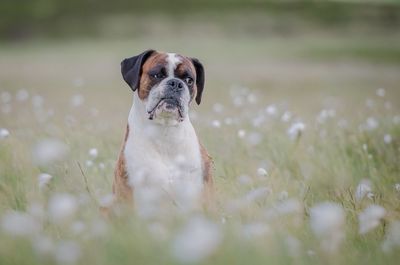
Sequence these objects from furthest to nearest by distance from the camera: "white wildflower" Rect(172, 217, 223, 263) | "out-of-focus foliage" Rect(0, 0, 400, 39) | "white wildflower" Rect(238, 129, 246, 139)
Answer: "out-of-focus foliage" Rect(0, 0, 400, 39), "white wildflower" Rect(238, 129, 246, 139), "white wildflower" Rect(172, 217, 223, 263)

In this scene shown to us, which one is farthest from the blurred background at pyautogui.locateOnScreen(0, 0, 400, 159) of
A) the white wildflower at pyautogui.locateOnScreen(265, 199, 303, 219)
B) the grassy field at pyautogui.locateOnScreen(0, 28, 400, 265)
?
the white wildflower at pyautogui.locateOnScreen(265, 199, 303, 219)

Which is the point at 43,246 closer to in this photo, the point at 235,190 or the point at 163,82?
the point at 235,190

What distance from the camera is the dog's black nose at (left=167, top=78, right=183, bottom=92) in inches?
202

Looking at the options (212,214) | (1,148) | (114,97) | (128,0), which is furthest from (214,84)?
(128,0)

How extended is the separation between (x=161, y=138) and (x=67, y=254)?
2.22 meters

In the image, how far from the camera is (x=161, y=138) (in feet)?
16.5

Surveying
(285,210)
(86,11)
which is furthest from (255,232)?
(86,11)

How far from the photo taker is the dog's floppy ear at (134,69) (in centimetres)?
524

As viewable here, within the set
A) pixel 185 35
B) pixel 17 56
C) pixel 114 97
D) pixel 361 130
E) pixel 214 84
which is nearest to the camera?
pixel 361 130

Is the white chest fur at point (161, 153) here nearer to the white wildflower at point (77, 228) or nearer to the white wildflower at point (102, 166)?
the white wildflower at point (102, 166)

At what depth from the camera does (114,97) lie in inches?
654

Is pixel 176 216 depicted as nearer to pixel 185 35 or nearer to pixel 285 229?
pixel 285 229

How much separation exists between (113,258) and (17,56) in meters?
26.4

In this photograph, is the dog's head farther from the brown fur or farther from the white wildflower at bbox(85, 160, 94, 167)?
the white wildflower at bbox(85, 160, 94, 167)
